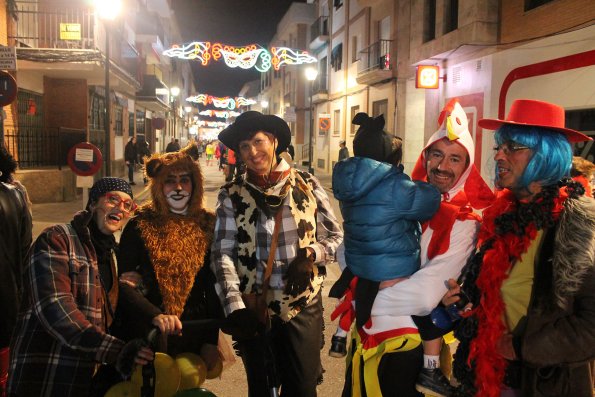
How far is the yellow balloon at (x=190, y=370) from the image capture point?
265 centimetres

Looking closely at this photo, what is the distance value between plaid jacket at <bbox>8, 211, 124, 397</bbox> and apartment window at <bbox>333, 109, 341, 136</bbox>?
2601 cm

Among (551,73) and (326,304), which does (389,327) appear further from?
(551,73)

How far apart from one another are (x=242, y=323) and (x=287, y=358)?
18.6 inches

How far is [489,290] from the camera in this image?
205 cm

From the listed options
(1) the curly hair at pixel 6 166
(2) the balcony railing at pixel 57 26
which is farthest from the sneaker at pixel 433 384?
(2) the balcony railing at pixel 57 26

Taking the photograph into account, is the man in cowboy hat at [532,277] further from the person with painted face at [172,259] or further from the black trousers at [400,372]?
the person with painted face at [172,259]

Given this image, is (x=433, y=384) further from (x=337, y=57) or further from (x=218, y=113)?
(x=218, y=113)

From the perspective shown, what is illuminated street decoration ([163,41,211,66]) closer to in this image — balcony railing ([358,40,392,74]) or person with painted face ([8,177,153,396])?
balcony railing ([358,40,392,74])

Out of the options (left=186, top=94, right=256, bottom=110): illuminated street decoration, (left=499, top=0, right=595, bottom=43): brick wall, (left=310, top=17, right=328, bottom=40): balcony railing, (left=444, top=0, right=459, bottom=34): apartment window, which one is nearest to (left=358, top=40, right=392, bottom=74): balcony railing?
(left=444, top=0, right=459, bottom=34): apartment window

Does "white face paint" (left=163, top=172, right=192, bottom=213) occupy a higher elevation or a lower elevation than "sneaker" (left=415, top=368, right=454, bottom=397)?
higher

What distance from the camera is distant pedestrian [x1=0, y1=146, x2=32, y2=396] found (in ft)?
10.3

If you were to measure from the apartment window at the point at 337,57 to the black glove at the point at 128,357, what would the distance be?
2674 cm

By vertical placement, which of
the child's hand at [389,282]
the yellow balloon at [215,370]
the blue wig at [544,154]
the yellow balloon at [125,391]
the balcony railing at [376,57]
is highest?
the balcony railing at [376,57]

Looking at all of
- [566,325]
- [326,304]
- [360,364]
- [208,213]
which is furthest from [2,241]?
[326,304]
